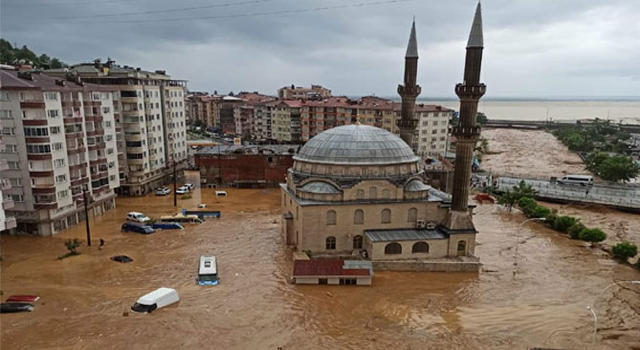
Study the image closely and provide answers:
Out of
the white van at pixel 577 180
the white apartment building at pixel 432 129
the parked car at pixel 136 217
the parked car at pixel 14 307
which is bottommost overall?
the parked car at pixel 14 307

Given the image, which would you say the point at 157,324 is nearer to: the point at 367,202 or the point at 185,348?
the point at 185,348

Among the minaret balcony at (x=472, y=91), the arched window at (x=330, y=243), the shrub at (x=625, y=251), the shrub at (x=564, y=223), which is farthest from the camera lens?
the shrub at (x=564, y=223)

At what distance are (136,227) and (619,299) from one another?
4270 centimetres

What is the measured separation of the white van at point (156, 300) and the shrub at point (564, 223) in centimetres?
3915

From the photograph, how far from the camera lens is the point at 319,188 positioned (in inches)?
1403

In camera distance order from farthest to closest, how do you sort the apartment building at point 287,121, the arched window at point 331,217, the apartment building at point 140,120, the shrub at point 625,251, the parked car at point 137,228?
1. the apartment building at point 287,121
2. the apartment building at point 140,120
3. the parked car at point 137,228
4. the shrub at point 625,251
5. the arched window at point 331,217

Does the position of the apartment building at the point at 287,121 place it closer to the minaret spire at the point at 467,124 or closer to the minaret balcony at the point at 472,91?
the minaret spire at the point at 467,124

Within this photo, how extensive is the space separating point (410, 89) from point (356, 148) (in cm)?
1169

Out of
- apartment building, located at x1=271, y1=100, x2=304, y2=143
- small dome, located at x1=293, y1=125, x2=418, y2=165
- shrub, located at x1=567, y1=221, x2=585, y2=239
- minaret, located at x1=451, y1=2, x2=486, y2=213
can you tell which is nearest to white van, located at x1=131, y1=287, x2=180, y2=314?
small dome, located at x1=293, y1=125, x2=418, y2=165

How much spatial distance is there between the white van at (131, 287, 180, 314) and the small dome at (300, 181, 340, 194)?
1368 centimetres

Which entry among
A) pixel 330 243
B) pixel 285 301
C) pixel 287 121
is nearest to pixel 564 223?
pixel 330 243

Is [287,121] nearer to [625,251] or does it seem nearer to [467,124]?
[467,124]

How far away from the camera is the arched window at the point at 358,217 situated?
3569 centimetres

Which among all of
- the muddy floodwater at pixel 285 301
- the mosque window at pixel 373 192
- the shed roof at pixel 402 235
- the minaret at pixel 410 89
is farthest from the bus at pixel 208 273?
the minaret at pixel 410 89
